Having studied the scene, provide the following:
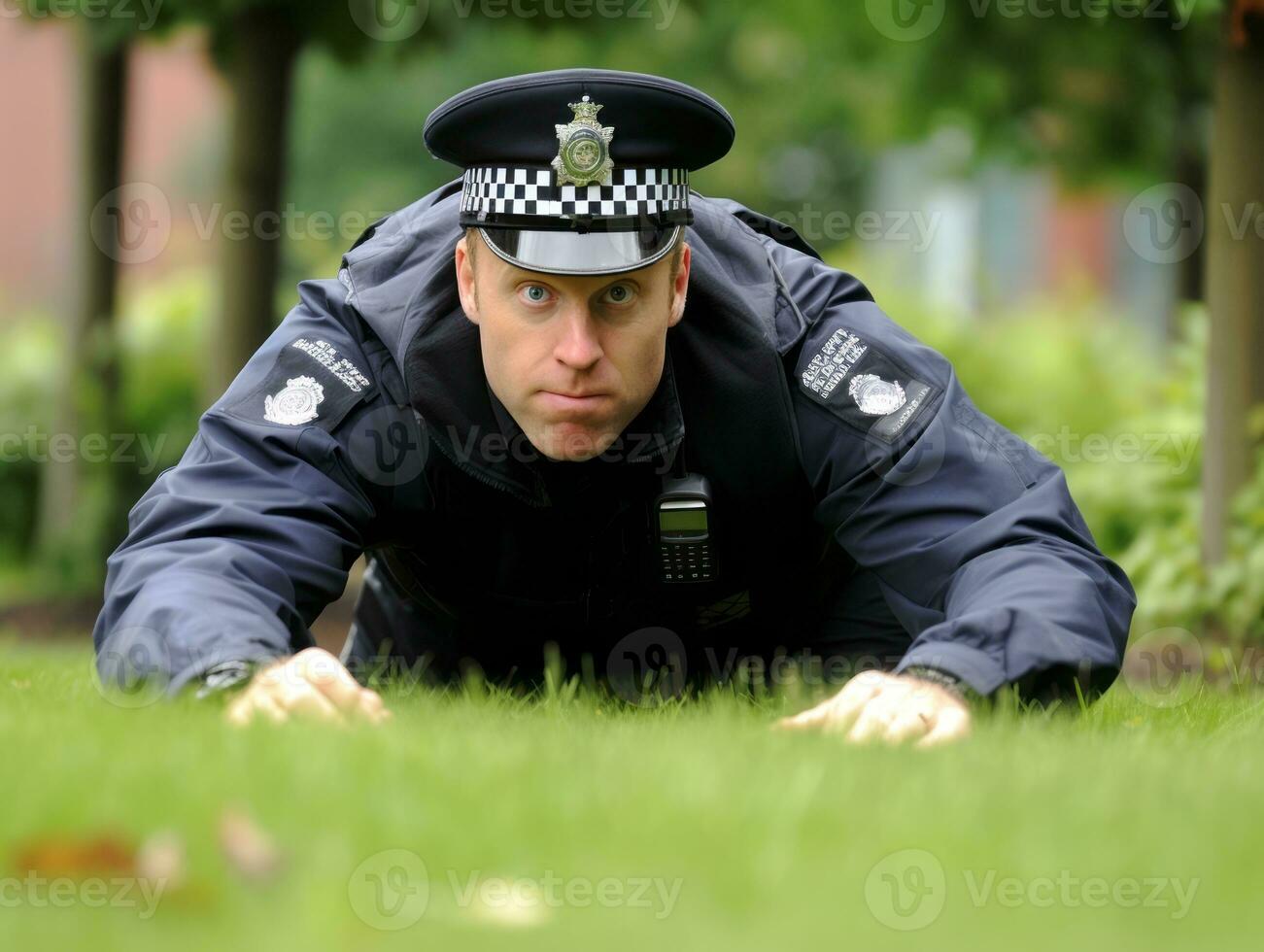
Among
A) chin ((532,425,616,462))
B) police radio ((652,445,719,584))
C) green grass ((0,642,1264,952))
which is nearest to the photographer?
green grass ((0,642,1264,952))

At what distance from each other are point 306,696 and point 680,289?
1.33 meters

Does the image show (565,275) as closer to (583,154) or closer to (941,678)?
(583,154)

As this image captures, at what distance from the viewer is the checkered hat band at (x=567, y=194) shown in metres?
3.31

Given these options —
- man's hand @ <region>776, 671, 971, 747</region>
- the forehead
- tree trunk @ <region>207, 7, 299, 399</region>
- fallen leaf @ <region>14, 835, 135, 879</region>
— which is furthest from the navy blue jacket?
tree trunk @ <region>207, 7, 299, 399</region>

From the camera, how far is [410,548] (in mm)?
3840

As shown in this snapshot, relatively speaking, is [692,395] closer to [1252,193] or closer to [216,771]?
[216,771]

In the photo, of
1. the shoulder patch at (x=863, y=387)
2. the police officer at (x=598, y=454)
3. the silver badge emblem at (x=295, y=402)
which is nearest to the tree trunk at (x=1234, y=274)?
the police officer at (x=598, y=454)

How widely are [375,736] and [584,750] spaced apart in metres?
0.32

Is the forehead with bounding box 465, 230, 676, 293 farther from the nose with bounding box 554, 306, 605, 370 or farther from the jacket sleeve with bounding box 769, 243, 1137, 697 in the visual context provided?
the jacket sleeve with bounding box 769, 243, 1137, 697

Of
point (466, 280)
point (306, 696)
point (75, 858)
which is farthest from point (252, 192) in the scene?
point (75, 858)

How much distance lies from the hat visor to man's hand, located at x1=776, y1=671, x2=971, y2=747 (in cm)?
96

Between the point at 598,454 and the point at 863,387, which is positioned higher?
the point at 863,387

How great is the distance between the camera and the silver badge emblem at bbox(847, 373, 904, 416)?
11.5 ft

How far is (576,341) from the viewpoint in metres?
3.26
